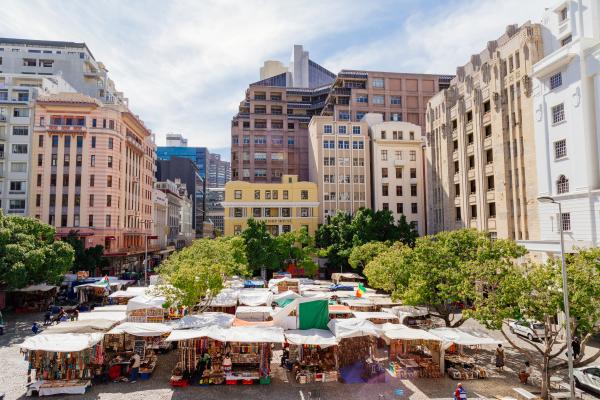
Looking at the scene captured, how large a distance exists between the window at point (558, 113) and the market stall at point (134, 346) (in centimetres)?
3261

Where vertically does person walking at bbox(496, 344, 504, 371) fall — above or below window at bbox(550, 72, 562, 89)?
below

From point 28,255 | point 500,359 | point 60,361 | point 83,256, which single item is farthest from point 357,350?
point 83,256

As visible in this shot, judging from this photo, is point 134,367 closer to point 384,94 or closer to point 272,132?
point 272,132

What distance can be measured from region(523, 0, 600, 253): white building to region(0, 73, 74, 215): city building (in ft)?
205

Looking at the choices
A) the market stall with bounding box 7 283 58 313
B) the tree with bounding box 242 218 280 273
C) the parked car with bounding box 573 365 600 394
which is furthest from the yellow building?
the parked car with bounding box 573 365 600 394

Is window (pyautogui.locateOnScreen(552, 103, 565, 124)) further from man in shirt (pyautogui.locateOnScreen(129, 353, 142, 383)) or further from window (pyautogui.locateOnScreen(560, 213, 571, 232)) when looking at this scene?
man in shirt (pyautogui.locateOnScreen(129, 353, 142, 383))

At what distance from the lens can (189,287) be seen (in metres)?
23.4

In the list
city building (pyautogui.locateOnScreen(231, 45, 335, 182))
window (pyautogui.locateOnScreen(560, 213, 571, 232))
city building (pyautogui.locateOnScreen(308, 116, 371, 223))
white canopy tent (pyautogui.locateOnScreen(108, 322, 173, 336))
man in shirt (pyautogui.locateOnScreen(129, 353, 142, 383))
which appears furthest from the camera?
city building (pyautogui.locateOnScreen(231, 45, 335, 182))

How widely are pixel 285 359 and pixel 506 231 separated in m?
28.9

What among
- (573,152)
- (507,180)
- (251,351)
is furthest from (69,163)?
(573,152)

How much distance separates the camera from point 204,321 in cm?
2191

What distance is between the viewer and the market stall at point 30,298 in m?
36.9

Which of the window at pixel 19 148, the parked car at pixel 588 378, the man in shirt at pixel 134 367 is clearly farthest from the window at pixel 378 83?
the man in shirt at pixel 134 367

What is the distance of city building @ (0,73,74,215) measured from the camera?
5731 centimetres
